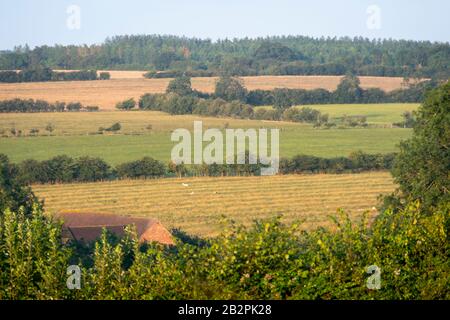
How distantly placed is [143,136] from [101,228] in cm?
3370

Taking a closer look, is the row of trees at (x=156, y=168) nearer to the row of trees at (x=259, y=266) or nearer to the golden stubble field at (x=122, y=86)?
the row of trees at (x=259, y=266)

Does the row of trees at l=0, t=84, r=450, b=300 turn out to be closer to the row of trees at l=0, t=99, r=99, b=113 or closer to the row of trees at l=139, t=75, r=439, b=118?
the row of trees at l=0, t=99, r=99, b=113

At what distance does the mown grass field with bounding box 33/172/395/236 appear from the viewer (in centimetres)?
2827

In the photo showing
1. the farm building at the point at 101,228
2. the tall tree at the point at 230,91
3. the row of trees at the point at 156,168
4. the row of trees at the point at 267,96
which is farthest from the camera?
the tall tree at the point at 230,91

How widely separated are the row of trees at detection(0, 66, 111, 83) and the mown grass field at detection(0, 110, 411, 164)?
16.0 m

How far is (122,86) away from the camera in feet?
253

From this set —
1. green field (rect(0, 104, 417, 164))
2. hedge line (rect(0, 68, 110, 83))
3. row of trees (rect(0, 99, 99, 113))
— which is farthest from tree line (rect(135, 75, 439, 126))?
hedge line (rect(0, 68, 110, 83))

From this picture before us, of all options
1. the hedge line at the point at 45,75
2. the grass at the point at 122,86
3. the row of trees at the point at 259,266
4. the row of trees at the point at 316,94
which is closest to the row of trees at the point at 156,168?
the row of trees at the point at 259,266

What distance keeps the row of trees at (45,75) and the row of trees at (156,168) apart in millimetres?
40903

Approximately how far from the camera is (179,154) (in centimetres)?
4381

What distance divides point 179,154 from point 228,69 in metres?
47.4

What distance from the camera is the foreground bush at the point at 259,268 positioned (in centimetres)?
837

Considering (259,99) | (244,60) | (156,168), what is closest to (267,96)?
(259,99)
